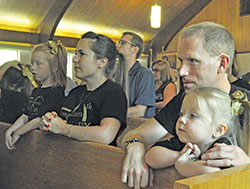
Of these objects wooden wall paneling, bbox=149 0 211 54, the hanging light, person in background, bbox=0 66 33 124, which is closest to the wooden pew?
person in background, bbox=0 66 33 124

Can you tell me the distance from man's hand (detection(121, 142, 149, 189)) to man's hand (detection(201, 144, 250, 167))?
30cm

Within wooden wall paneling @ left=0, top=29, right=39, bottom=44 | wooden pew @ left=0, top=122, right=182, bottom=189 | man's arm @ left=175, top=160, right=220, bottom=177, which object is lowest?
wooden pew @ left=0, top=122, right=182, bottom=189

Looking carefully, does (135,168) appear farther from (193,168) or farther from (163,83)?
(163,83)

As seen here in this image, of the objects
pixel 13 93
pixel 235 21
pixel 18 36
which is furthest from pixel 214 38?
pixel 235 21

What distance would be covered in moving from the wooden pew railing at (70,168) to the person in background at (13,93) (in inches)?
16.5

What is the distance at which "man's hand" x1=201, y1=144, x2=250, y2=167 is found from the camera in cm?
147

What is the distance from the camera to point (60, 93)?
3.02 m

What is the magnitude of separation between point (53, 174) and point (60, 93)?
2.59 feet

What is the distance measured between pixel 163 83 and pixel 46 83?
80.3 inches

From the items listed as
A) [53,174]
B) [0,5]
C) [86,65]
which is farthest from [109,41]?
[0,5]

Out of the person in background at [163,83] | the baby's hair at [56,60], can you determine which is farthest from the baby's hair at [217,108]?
the person in background at [163,83]

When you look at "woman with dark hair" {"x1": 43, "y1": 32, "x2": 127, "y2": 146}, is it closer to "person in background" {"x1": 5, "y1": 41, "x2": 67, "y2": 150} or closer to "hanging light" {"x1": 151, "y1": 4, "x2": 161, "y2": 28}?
"person in background" {"x1": 5, "y1": 41, "x2": 67, "y2": 150}

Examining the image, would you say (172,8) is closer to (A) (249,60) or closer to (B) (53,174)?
(A) (249,60)

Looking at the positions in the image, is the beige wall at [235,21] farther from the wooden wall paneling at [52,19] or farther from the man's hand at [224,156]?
the man's hand at [224,156]
